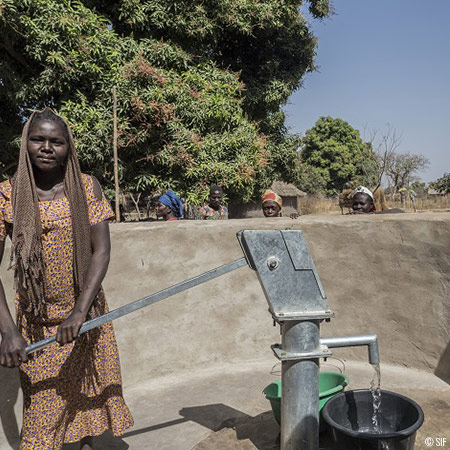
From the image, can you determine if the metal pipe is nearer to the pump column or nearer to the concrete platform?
the pump column

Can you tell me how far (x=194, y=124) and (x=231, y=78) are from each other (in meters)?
1.68

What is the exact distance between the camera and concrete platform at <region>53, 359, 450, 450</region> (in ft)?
7.52

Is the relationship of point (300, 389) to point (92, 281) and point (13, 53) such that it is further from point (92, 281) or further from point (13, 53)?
point (13, 53)

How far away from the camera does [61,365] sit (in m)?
1.77

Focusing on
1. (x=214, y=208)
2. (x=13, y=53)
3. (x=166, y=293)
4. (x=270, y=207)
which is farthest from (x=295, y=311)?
(x=13, y=53)

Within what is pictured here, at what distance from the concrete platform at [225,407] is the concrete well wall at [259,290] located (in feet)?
0.36

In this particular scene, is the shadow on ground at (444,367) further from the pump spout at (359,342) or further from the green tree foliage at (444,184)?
the green tree foliage at (444,184)

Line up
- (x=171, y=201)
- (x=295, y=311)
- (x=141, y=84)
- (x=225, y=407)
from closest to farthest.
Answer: (x=295, y=311) → (x=225, y=407) → (x=171, y=201) → (x=141, y=84)

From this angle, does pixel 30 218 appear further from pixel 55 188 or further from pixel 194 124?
pixel 194 124

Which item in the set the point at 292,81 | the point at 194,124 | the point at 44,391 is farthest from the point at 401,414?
the point at 292,81

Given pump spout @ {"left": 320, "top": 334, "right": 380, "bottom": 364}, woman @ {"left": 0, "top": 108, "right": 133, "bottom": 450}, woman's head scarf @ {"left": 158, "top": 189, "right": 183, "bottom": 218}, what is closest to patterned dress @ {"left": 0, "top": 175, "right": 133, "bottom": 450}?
woman @ {"left": 0, "top": 108, "right": 133, "bottom": 450}

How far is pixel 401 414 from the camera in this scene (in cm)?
179

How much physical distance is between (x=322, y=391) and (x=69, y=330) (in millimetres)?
1416

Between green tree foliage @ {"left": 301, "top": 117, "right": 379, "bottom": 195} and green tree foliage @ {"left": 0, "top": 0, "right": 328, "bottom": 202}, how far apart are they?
2470 centimetres
